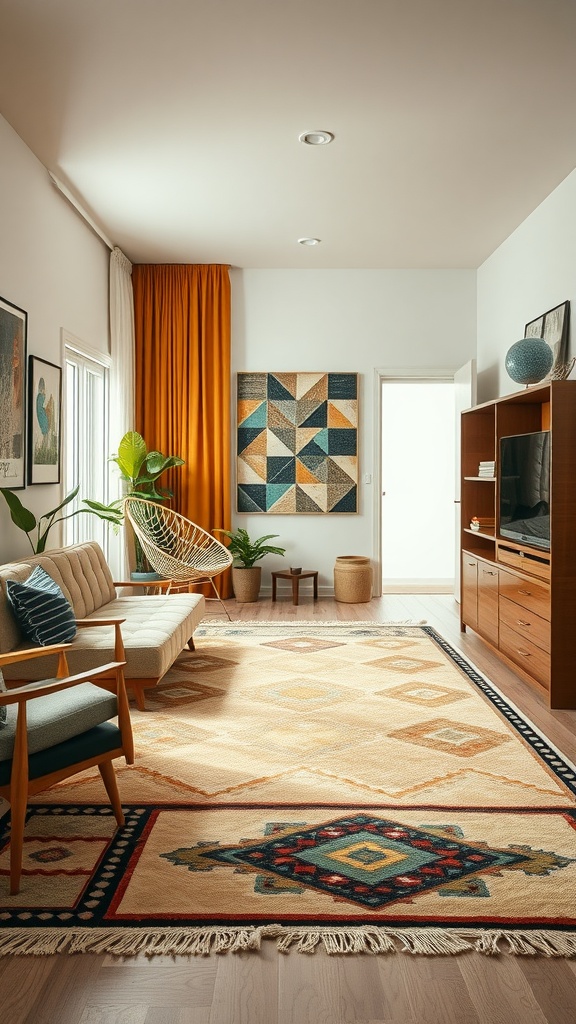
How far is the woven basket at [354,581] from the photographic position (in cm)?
682

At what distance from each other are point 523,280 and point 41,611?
A: 165 inches

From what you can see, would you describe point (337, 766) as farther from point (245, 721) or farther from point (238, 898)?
point (238, 898)

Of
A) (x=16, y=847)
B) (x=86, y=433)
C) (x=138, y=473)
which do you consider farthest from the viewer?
(x=138, y=473)

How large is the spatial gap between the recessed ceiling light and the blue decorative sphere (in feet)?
4.95

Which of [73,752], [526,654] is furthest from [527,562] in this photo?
[73,752]

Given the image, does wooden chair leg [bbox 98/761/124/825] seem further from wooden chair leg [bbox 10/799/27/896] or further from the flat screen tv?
the flat screen tv

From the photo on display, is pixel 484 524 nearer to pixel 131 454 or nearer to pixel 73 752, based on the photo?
pixel 131 454

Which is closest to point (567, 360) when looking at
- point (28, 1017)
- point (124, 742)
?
point (124, 742)

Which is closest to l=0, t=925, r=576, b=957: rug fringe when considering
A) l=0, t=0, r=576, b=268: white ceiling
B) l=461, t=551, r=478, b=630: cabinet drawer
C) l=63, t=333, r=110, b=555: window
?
l=0, t=0, r=576, b=268: white ceiling

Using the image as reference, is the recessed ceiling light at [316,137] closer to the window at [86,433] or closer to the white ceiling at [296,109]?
the white ceiling at [296,109]

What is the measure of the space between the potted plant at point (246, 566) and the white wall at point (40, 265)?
2050 millimetres

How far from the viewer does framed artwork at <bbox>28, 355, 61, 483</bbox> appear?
4504 millimetres

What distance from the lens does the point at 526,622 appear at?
13.4ft

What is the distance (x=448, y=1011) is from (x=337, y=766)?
1.35 m
